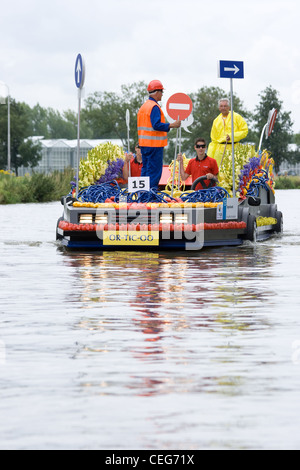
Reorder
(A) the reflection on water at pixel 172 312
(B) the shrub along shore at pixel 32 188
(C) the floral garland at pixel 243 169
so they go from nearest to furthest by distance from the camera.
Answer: (A) the reflection on water at pixel 172 312 → (C) the floral garland at pixel 243 169 → (B) the shrub along shore at pixel 32 188

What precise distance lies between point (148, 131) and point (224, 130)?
267 centimetres

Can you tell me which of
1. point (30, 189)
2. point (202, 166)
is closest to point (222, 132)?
point (202, 166)

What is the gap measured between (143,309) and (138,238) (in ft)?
23.3

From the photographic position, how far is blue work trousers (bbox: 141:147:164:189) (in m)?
19.6

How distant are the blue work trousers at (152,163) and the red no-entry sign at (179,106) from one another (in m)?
1.28

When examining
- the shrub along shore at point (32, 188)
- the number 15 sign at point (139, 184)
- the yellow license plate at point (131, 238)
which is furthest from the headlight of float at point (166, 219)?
the shrub along shore at point (32, 188)

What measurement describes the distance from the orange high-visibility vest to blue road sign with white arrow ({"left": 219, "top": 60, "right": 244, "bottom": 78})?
1438 millimetres

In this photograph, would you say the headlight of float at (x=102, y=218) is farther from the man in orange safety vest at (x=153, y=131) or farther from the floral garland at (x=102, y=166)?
the floral garland at (x=102, y=166)

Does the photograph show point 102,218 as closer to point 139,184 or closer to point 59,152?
point 139,184

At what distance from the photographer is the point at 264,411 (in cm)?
645

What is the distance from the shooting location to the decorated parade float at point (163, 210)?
18.2 m

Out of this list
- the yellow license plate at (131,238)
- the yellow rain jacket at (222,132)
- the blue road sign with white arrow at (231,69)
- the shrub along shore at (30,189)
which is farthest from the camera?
the shrub along shore at (30,189)

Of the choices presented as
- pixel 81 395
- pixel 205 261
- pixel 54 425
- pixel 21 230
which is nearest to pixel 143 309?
pixel 81 395

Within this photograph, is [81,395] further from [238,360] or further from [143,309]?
[143,309]
